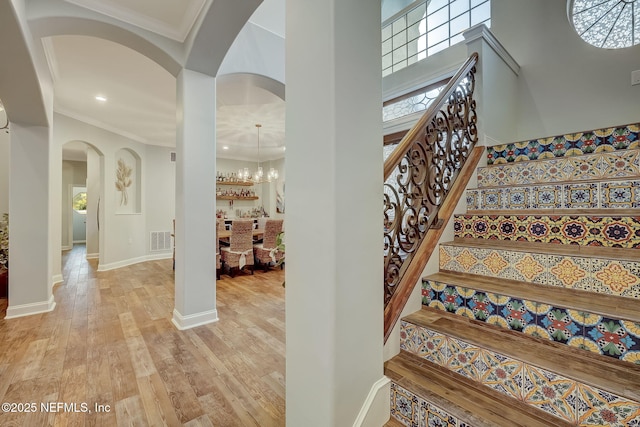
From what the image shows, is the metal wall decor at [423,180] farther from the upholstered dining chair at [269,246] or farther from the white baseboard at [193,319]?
the upholstered dining chair at [269,246]

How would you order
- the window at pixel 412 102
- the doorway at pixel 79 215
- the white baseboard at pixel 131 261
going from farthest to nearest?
the doorway at pixel 79 215 → the white baseboard at pixel 131 261 → the window at pixel 412 102

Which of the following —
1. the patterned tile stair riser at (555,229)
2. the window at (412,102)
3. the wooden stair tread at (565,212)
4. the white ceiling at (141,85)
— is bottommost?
the patterned tile stair riser at (555,229)

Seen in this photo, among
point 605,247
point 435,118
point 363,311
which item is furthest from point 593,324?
point 435,118

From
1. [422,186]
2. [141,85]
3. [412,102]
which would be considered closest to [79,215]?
[141,85]

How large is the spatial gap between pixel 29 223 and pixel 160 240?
11.7 feet

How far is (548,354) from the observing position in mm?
1000

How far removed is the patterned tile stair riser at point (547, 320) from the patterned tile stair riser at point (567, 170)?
0.95 m

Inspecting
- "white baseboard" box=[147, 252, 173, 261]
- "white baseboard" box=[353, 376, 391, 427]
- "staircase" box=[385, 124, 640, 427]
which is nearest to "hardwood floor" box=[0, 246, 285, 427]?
"white baseboard" box=[353, 376, 391, 427]

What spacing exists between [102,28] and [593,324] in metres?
3.76

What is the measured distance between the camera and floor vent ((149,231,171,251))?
250 inches

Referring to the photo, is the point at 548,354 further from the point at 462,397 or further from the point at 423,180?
the point at 423,180

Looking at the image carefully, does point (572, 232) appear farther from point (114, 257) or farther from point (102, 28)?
point (114, 257)

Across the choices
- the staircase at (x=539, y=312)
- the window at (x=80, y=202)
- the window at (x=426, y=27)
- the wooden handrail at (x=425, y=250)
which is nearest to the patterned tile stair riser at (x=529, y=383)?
the staircase at (x=539, y=312)

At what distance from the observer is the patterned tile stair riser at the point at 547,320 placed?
0.92 m
